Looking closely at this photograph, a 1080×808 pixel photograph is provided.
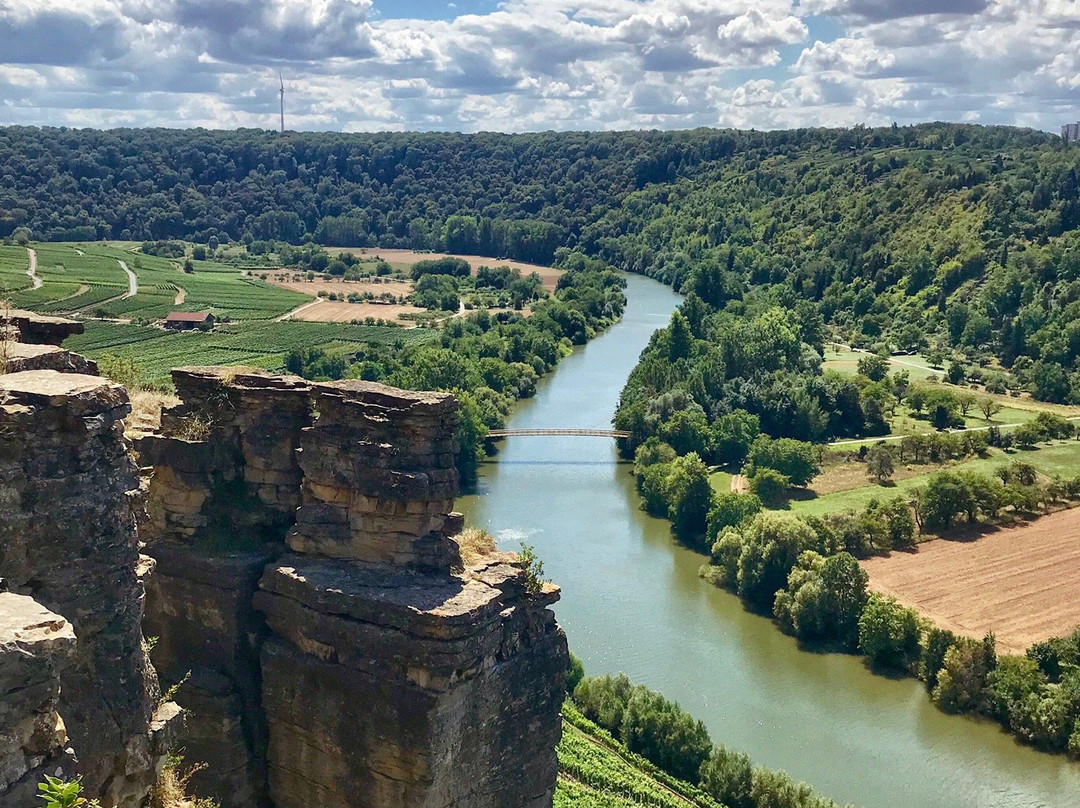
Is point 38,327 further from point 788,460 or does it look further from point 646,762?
point 788,460

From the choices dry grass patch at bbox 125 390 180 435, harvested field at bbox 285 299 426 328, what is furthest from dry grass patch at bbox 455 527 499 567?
harvested field at bbox 285 299 426 328

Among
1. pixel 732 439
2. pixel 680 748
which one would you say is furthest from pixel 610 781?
pixel 732 439

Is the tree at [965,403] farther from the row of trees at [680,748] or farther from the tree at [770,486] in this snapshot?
the row of trees at [680,748]

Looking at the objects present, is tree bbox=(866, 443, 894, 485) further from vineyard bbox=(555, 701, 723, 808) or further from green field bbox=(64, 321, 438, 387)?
green field bbox=(64, 321, 438, 387)

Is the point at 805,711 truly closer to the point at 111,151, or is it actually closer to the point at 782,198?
the point at 782,198

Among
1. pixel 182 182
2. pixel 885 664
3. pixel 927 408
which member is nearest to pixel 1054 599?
pixel 885 664
